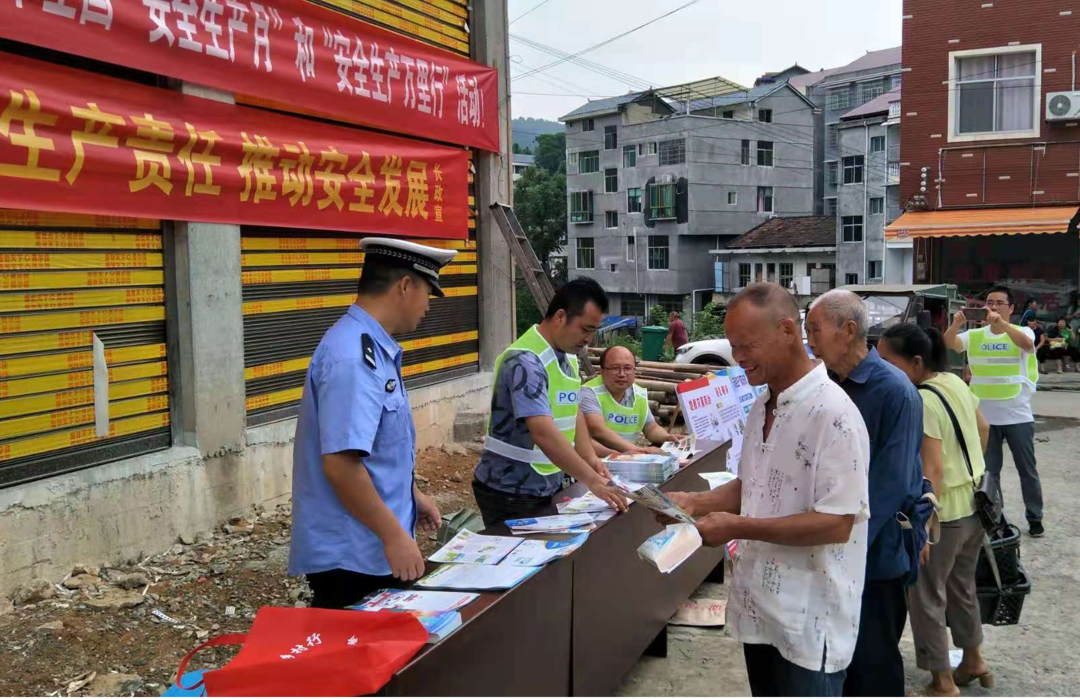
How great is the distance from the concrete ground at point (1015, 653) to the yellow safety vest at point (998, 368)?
3.92 feet

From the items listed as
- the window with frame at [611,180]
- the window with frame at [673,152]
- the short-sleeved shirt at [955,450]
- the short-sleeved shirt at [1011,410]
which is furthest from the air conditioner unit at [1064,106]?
the window with frame at [611,180]

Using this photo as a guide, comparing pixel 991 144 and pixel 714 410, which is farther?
pixel 991 144

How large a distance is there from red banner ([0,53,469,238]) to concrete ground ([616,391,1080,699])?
418 cm

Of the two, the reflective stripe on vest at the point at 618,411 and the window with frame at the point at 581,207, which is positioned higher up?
the window with frame at the point at 581,207

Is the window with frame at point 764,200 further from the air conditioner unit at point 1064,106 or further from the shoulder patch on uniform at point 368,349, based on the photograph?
the shoulder patch on uniform at point 368,349

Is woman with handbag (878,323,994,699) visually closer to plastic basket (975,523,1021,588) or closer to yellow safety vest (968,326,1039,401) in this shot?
plastic basket (975,523,1021,588)

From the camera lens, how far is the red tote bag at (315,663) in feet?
6.97

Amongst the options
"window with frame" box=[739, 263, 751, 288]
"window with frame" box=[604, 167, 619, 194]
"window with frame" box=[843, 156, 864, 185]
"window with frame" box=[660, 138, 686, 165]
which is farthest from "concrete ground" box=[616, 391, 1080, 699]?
"window with frame" box=[604, 167, 619, 194]

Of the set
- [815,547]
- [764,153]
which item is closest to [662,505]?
[815,547]

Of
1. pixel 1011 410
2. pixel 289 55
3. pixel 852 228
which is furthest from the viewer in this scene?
pixel 852 228

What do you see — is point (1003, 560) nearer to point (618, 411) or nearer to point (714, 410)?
point (714, 410)

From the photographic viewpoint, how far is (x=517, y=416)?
3947mm

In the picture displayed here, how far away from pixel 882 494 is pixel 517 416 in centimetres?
157

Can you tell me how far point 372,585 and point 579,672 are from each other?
3.30 feet
